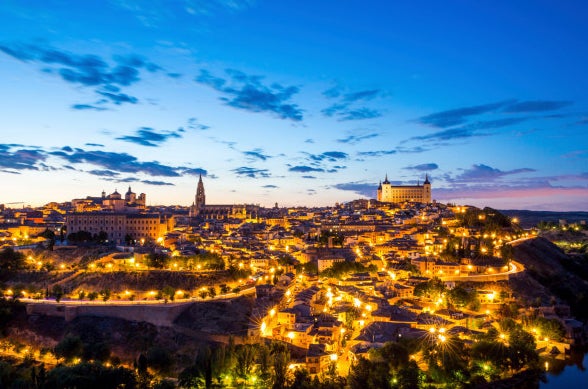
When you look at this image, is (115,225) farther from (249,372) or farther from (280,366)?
(280,366)

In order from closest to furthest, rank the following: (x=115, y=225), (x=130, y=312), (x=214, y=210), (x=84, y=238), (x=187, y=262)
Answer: (x=130, y=312), (x=187, y=262), (x=84, y=238), (x=115, y=225), (x=214, y=210)

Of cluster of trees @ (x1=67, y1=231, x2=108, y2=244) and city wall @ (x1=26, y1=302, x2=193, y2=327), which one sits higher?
cluster of trees @ (x1=67, y1=231, x2=108, y2=244)

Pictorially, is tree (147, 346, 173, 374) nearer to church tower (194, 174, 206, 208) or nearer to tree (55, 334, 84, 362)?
tree (55, 334, 84, 362)

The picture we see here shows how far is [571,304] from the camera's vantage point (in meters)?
32.2

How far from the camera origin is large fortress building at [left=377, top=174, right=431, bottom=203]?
269ft

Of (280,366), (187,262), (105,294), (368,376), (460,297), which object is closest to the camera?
(368,376)

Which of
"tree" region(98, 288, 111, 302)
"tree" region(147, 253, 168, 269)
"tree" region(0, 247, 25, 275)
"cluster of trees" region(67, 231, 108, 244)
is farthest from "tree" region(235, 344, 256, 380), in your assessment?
"cluster of trees" region(67, 231, 108, 244)

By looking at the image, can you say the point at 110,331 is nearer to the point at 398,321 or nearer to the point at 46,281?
the point at 46,281

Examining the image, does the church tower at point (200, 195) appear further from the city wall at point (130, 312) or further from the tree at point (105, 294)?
the city wall at point (130, 312)

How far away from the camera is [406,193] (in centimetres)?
8294

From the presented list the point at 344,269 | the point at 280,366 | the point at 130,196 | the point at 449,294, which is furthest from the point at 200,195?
the point at 280,366

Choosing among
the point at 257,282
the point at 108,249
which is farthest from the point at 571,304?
the point at 108,249

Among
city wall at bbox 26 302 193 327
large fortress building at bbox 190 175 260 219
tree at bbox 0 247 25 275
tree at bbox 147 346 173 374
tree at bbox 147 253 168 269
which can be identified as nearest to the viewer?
tree at bbox 147 346 173 374

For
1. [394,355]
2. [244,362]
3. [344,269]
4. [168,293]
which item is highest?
[344,269]
